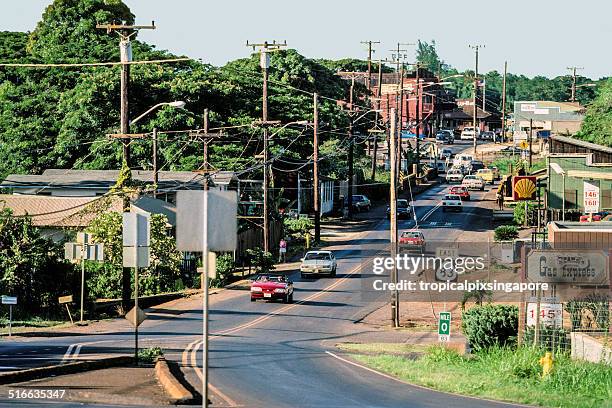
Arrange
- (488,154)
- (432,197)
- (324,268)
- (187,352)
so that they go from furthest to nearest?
(488,154)
(432,197)
(324,268)
(187,352)

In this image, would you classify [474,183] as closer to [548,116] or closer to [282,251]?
[282,251]

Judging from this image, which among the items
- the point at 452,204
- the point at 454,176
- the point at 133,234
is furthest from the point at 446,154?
the point at 133,234

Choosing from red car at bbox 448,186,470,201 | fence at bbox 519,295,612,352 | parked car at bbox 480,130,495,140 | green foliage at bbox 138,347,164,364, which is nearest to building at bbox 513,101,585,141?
parked car at bbox 480,130,495,140

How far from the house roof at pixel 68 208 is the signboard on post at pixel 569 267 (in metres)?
23.9

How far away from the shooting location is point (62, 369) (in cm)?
2453

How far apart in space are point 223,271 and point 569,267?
26954 mm

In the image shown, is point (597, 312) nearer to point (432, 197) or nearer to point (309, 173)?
point (309, 173)

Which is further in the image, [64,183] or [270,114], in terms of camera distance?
[270,114]

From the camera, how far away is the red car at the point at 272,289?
48094 millimetres

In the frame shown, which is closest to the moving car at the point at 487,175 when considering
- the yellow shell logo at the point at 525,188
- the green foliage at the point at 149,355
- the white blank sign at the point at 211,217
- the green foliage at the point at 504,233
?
the green foliage at the point at 504,233

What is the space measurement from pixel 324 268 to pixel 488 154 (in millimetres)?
86103

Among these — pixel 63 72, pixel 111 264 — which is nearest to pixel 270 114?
pixel 63 72

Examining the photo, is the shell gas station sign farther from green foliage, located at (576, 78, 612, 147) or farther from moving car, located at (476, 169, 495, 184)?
moving car, located at (476, 169, 495, 184)

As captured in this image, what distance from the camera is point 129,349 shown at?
A: 102ft
